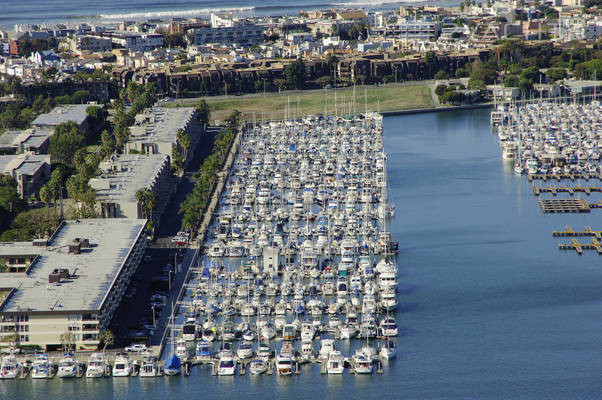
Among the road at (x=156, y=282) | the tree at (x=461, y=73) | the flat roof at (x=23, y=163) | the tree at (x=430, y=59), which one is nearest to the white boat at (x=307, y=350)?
the road at (x=156, y=282)

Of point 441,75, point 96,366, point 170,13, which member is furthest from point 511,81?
point 170,13

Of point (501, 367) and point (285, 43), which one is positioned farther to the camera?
point (285, 43)

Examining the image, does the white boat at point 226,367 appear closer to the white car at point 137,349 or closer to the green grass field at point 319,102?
the white car at point 137,349

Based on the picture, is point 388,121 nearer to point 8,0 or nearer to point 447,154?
point 447,154

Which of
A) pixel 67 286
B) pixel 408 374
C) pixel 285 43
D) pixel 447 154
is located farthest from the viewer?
pixel 285 43

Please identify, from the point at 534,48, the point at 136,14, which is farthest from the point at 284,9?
the point at 534,48

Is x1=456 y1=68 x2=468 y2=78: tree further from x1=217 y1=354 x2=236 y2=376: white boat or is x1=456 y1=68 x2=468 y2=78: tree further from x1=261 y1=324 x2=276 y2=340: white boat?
x1=217 y1=354 x2=236 y2=376: white boat

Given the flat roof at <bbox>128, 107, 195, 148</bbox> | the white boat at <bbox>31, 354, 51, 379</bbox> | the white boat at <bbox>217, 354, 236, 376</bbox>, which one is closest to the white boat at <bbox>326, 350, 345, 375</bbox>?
the white boat at <bbox>217, 354, 236, 376</bbox>
